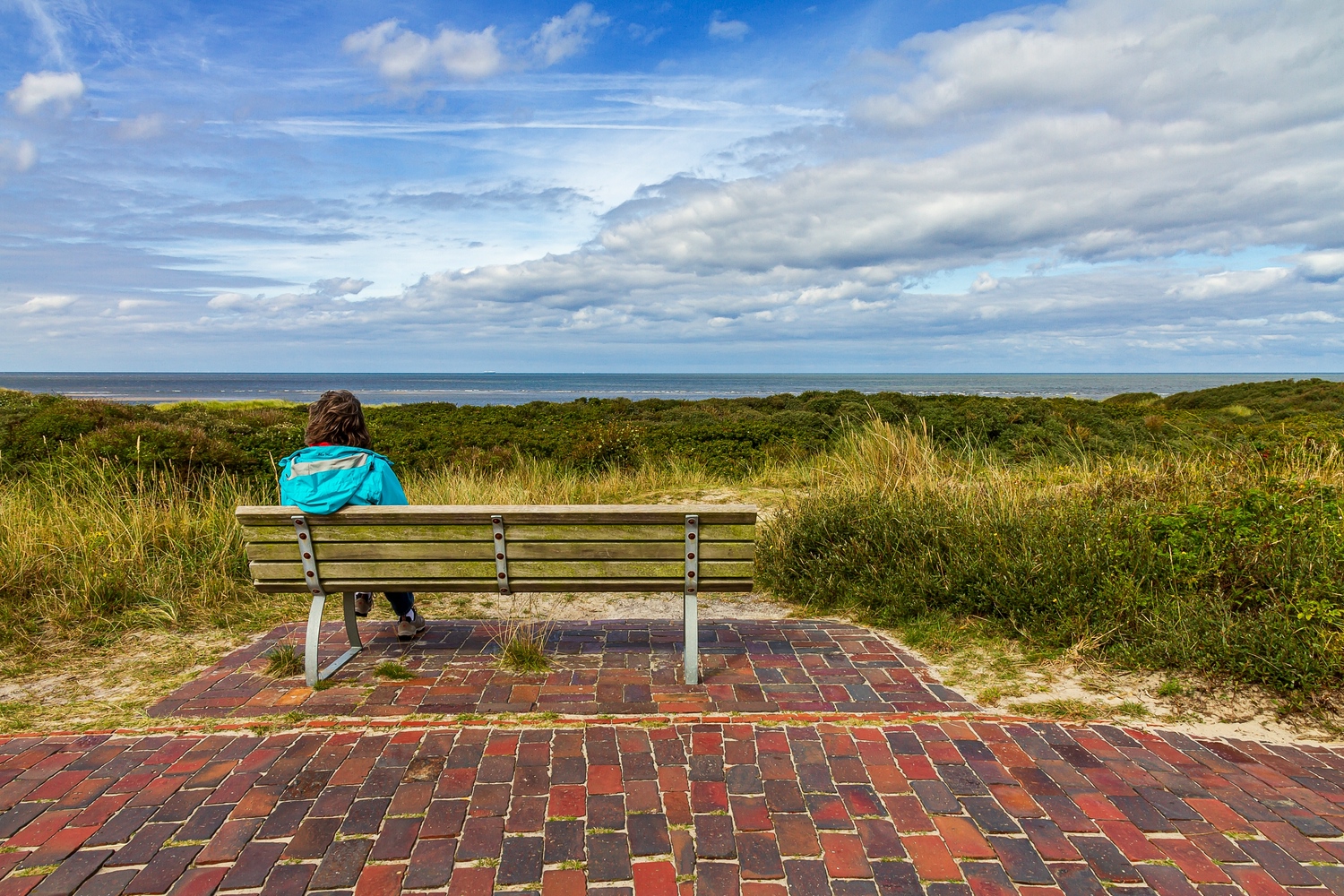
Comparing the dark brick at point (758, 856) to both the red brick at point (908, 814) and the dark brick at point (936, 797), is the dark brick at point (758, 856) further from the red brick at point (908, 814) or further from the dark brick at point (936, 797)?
the dark brick at point (936, 797)

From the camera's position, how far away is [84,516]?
5.84m

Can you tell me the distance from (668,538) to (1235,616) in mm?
2955

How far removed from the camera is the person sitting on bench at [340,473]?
3562 mm

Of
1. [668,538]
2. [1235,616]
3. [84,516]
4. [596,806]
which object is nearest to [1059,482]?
[1235,616]

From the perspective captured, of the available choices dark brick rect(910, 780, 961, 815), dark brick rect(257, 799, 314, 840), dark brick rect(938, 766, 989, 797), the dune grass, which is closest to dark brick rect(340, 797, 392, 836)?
dark brick rect(257, 799, 314, 840)

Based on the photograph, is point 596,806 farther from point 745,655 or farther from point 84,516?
point 84,516

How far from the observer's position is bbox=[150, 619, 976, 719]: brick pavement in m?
3.34

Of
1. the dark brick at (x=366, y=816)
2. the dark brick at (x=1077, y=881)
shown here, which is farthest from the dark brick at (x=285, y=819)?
the dark brick at (x=1077, y=881)

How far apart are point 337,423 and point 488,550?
1169mm

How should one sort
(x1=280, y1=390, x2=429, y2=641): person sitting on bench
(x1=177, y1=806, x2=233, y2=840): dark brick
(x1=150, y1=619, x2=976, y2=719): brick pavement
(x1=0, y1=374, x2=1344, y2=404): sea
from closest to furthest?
(x1=177, y1=806, x2=233, y2=840): dark brick < (x1=150, y1=619, x2=976, y2=719): brick pavement < (x1=280, y1=390, x2=429, y2=641): person sitting on bench < (x1=0, y1=374, x2=1344, y2=404): sea

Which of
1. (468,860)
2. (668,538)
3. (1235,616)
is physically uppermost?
(668,538)

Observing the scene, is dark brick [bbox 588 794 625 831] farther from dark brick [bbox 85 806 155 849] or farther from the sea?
the sea

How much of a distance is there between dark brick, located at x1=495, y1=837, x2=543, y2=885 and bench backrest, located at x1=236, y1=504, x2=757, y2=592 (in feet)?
4.32

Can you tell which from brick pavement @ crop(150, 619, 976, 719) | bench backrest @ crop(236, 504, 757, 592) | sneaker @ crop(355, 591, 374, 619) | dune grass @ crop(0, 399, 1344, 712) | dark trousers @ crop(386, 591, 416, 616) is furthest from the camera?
sneaker @ crop(355, 591, 374, 619)
